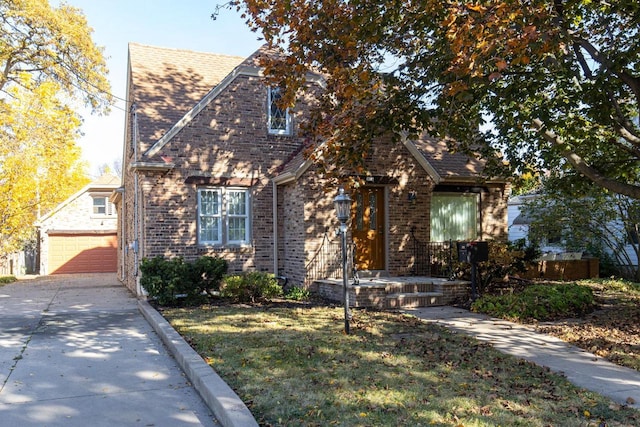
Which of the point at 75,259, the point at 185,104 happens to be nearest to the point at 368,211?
the point at 185,104

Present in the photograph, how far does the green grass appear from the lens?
4.54 m

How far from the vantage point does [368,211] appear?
13336 millimetres

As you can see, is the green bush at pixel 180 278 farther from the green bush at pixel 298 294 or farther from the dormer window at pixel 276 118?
the dormer window at pixel 276 118

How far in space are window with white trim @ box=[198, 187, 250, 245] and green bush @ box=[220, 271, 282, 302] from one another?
156 centimetres

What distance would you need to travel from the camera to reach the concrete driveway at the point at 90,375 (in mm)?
4855

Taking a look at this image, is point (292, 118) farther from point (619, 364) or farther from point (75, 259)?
point (75, 259)

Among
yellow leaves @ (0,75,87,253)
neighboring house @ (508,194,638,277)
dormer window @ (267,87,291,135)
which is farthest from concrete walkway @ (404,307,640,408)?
yellow leaves @ (0,75,87,253)

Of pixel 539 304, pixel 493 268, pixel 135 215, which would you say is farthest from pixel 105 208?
pixel 539 304

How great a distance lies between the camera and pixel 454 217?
1497 cm

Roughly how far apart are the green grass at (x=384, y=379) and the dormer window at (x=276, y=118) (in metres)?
6.80

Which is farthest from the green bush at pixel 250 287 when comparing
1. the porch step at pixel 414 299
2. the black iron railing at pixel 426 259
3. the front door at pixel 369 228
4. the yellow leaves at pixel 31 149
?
the yellow leaves at pixel 31 149

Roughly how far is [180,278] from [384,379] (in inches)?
272

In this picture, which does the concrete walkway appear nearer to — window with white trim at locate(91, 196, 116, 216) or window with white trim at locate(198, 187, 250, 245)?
window with white trim at locate(198, 187, 250, 245)

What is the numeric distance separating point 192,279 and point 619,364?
851 cm
